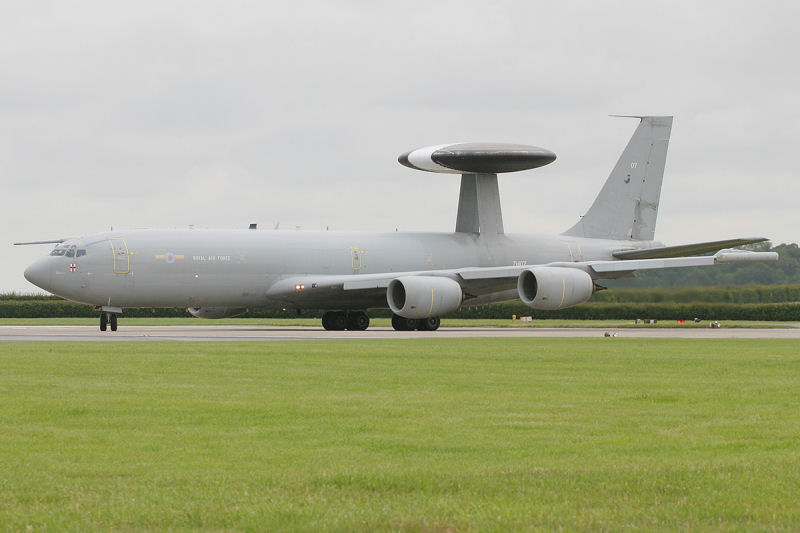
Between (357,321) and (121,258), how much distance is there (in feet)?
32.1

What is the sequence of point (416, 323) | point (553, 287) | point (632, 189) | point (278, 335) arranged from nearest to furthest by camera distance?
point (278, 335) → point (553, 287) → point (416, 323) → point (632, 189)

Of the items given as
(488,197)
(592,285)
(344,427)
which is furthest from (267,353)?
(488,197)

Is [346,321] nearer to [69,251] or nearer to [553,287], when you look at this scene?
[553,287]

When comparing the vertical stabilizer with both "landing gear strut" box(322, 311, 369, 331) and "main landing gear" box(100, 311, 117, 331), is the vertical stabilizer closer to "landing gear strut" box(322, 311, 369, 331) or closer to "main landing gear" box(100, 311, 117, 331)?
"landing gear strut" box(322, 311, 369, 331)

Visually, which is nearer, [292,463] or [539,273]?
[292,463]

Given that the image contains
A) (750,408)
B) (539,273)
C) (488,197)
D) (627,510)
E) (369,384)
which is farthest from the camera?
(488,197)

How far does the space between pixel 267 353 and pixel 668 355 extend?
27.1ft

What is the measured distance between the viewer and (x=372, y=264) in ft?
143

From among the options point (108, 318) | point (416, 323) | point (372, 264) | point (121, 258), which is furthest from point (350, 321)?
point (121, 258)

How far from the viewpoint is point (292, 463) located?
9570 mm

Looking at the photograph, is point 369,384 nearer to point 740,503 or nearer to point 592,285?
point 740,503

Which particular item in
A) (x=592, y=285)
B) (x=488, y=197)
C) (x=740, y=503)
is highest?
(x=488, y=197)

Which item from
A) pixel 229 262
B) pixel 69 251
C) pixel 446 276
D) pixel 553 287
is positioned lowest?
pixel 553 287

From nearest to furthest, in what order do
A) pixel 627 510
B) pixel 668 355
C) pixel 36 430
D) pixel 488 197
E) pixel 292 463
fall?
pixel 627 510, pixel 292 463, pixel 36 430, pixel 668 355, pixel 488 197
